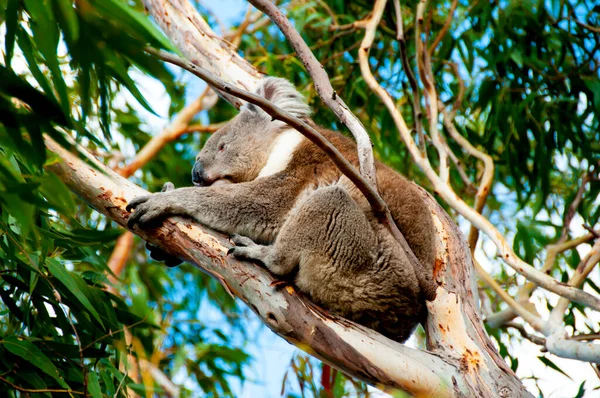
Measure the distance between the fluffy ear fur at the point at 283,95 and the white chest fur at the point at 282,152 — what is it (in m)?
0.11

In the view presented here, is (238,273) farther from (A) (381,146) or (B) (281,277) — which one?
(A) (381,146)

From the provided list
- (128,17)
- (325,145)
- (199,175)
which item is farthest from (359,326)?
(199,175)

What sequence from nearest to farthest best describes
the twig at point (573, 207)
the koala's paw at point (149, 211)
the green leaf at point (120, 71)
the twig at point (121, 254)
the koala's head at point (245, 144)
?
1. the green leaf at point (120, 71)
2. the koala's paw at point (149, 211)
3. the koala's head at point (245, 144)
4. the twig at point (573, 207)
5. the twig at point (121, 254)

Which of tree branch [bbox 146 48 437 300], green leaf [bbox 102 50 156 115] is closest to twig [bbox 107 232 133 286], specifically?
tree branch [bbox 146 48 437 300]

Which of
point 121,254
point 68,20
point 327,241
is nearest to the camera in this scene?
point 68,20

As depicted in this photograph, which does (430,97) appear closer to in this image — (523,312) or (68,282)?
(523,312)

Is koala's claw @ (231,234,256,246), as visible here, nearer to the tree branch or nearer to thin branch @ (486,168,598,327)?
the tree branch

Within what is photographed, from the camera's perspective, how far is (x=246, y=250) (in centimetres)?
230

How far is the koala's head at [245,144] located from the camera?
3363 millimetres

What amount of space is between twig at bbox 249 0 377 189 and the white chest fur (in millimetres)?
546

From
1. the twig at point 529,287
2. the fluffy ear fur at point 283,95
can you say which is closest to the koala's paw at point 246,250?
the fluffy ear fur at point 283,95

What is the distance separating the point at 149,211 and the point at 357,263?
0.80 m

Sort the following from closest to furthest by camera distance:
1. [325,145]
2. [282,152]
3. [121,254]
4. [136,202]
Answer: [325,145] < [136,202] < [282,152] < [121,254]

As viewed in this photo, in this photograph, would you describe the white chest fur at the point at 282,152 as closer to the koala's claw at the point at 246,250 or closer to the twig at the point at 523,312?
the koala's claw at the point at 246,250
